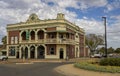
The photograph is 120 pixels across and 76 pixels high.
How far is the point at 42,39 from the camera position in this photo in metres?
55.8

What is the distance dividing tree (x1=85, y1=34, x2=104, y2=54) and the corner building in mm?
26814

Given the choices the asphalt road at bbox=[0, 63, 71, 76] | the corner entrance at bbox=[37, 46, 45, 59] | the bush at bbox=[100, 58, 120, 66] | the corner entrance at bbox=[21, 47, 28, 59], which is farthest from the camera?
the corner entrance at bbox=[21, 47, 28, 59]

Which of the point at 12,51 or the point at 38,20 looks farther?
Answer: the point at 12,51

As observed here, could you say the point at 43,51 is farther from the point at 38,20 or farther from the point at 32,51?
the point at 38,20

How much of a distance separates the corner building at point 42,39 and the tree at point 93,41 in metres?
26.8

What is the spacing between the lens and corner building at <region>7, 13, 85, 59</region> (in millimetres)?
53906

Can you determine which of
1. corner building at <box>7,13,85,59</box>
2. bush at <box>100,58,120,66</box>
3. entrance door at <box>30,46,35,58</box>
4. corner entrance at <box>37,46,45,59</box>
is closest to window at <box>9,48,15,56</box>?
corner building at <box>7,13,85,59</box>

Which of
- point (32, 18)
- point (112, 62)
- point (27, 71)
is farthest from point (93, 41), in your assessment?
point (27, 71)

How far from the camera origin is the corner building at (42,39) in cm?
5391

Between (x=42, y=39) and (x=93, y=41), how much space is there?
130 ft

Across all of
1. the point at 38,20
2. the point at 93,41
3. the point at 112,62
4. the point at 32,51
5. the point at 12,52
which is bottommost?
the point at 12,52

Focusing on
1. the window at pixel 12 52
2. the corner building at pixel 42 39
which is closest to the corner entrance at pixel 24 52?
the corner building at pixel 42 39

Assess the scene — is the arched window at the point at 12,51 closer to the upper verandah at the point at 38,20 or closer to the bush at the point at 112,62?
the upper verandah at the point at 38,20

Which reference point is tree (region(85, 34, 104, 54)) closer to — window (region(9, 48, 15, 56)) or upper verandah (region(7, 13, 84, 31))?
upper verandah (region(7, 13, 84, 31))
